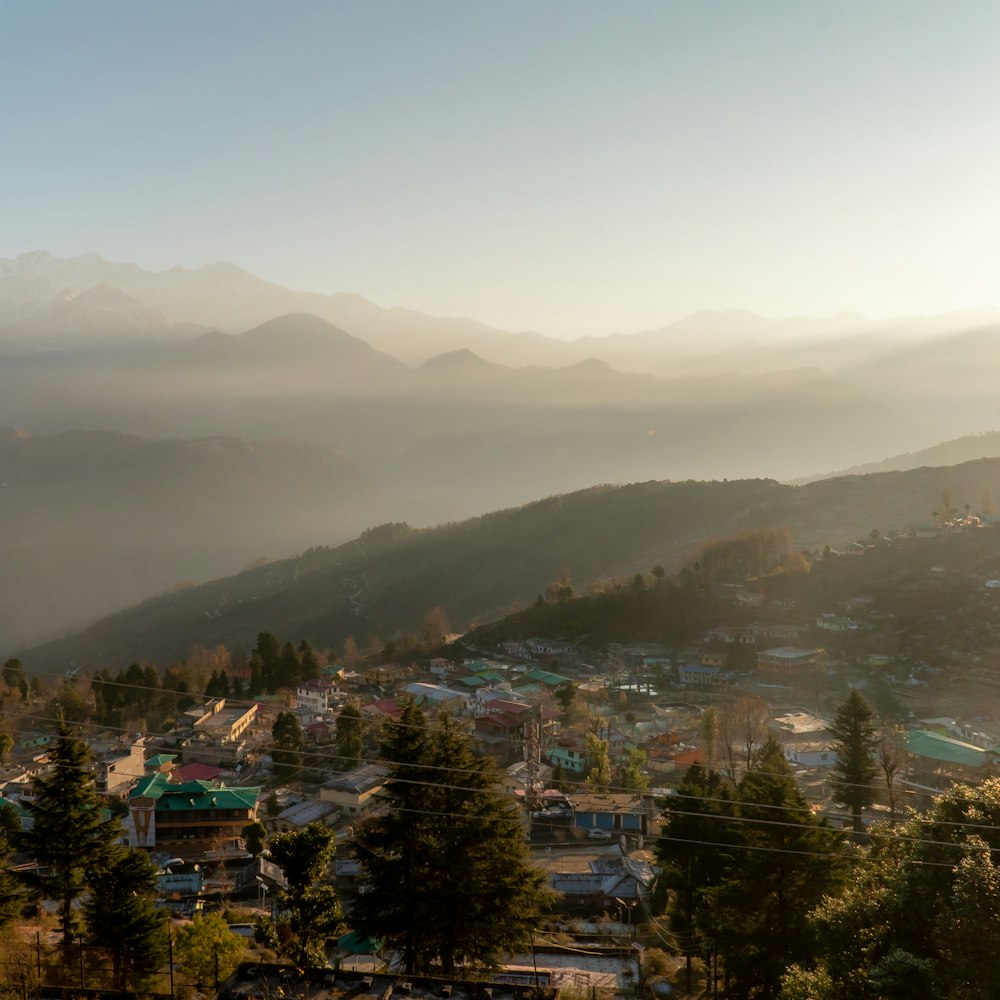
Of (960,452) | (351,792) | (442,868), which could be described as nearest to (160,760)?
(351,792)

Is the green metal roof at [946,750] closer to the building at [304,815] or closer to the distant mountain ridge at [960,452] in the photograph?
the building at [304,815]

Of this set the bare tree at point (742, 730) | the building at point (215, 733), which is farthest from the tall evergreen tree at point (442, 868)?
the building at point (215, 733)

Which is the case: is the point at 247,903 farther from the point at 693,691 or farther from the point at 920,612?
the point at 920,612

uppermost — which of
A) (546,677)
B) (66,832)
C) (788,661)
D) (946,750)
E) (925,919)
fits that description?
(66,832)

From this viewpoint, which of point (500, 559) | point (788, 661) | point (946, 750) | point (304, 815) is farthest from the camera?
point (500, 559)

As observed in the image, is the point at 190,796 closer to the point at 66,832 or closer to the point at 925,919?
the point at 66,832

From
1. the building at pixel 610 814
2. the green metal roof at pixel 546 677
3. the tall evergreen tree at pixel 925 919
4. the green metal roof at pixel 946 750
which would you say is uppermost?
the tall evergreen tree at pixel 925 919

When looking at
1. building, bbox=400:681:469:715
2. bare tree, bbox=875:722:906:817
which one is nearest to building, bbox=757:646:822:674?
bare tree, bbox=875:722:906:817
